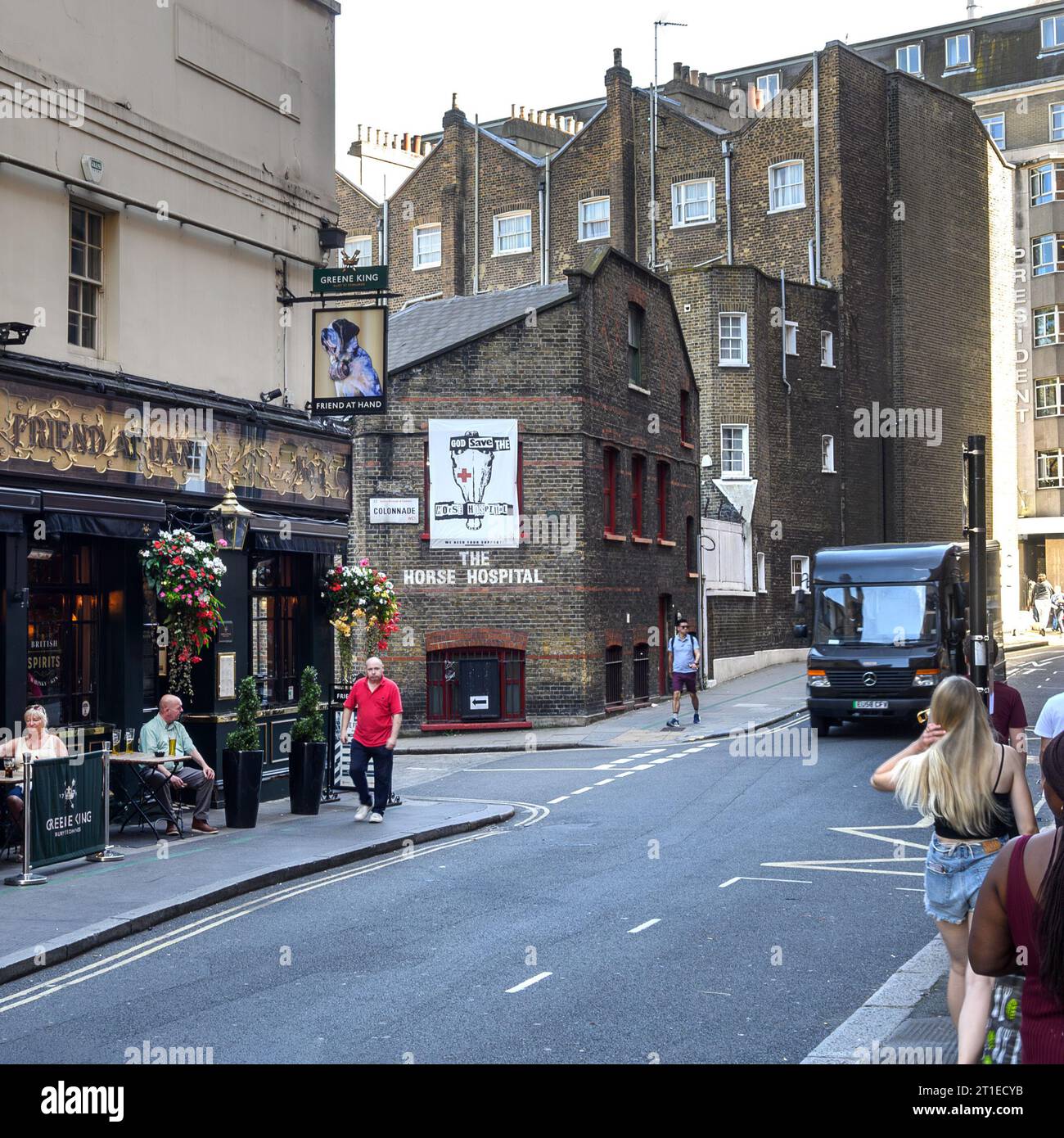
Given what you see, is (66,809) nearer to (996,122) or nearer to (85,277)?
(85,277)

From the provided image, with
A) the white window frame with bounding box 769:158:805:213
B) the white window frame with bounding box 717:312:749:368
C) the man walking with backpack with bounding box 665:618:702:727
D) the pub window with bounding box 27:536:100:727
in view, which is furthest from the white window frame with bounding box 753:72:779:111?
the pub window with bounding box 27:536:100:727

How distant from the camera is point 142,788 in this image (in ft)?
47.2

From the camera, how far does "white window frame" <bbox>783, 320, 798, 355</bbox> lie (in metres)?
39.7

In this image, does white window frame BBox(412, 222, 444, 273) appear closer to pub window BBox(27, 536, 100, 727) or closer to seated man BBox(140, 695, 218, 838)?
pub window BBox(27, 536, 100, 727)

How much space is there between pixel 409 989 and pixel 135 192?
35.0ft

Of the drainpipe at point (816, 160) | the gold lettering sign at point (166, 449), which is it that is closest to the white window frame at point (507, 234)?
the drainpipe at point (816, 160)

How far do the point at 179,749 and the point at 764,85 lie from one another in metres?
44.3

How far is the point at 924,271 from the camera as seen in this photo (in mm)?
45406

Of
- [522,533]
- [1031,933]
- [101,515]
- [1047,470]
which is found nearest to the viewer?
[1031,933]

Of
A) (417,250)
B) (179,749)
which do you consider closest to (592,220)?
(417,250)

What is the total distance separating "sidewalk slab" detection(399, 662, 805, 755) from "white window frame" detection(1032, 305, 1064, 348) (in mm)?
31233

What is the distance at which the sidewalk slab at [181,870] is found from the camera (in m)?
9.54

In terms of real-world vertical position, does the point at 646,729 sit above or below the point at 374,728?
below

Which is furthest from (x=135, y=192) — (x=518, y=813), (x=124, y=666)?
(x=518, y=813)
